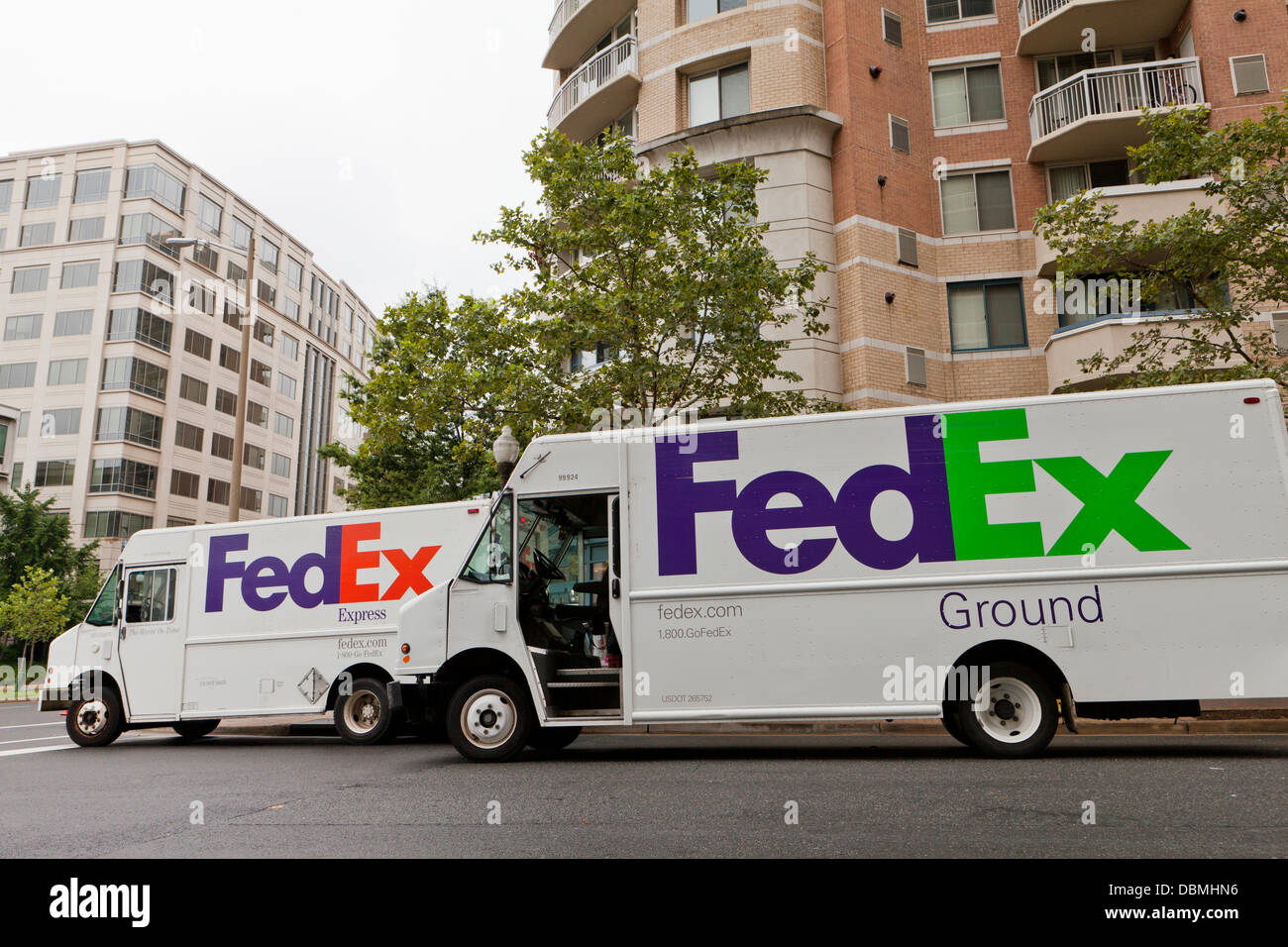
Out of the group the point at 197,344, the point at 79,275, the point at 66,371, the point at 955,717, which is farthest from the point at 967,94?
the point at 79,275

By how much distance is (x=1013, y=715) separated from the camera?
813 centimetres

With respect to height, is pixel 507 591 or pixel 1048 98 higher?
pixel 1048 98

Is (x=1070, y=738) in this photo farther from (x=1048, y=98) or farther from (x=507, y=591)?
(x=1048, y=98)

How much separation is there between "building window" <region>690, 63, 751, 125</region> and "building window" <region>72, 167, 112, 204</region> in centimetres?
4888

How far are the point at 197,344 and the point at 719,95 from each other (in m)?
47.8

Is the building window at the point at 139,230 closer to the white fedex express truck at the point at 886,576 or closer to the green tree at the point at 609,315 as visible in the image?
the green tree at the point at 609,315

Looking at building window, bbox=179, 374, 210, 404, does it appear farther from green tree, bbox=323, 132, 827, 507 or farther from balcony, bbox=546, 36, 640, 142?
green tree, bbox=323, 132, 827, 507

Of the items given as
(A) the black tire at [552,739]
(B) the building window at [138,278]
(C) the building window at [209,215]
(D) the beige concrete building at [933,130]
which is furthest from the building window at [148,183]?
(A) the black tire at [552,739]

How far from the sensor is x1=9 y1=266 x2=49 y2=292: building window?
5531 cm

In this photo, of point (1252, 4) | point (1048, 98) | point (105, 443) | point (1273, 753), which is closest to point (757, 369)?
point (1273, 753)

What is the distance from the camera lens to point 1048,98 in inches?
850

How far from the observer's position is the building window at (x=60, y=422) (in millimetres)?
52094

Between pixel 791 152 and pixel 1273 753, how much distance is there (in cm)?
1690
